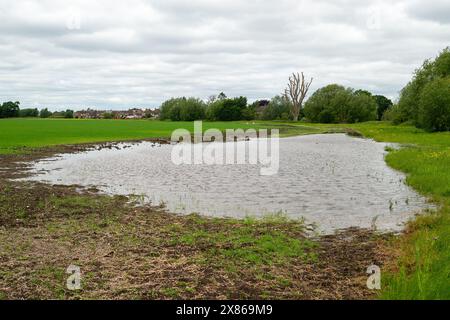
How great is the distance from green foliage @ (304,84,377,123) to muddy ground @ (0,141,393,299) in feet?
420

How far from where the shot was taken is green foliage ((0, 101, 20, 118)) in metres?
184

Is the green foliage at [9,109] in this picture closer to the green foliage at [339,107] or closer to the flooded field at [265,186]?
the green foliage at [339,107]

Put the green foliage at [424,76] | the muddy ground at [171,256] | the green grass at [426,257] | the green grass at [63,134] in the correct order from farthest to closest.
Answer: the green foliage at [424,76] → the green grass at [63,134] → the muddy ground at [171,256] → the green grass at [426,257]

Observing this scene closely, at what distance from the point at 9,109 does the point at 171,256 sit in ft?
650

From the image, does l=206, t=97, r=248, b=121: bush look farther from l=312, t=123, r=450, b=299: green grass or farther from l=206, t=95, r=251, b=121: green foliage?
l=312, t=123, r=450, b=299: green grass

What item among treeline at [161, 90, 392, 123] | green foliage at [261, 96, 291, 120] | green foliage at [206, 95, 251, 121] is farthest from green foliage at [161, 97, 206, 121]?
green foliage at [261, 96, 291, 120]

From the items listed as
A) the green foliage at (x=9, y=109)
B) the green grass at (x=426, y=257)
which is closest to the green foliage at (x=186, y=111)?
the green foliage at (x=9, y=109)

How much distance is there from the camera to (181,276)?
32.3 ft

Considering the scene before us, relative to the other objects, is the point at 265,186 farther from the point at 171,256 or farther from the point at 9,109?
the point at 9,109

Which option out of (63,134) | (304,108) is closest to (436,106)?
(63,134)

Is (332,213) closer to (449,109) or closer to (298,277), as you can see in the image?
(298,277)

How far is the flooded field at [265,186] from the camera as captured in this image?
1719 cm

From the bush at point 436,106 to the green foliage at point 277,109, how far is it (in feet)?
340

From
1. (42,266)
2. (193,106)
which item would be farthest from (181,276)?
(193,106)
